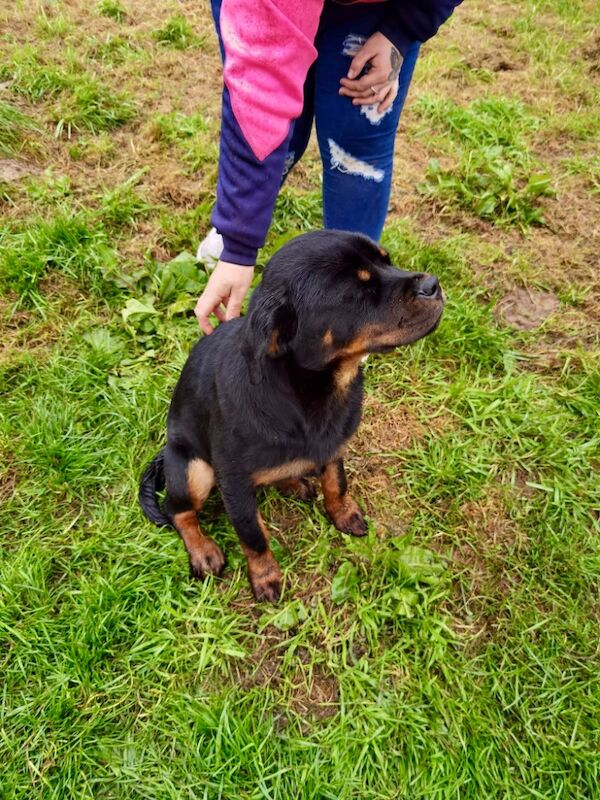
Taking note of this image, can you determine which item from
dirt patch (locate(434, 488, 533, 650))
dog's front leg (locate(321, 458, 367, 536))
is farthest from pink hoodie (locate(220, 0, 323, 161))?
dirt patch (locate(434, 488, 533, 650))

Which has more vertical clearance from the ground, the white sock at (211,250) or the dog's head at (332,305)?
the dog's head at (332,305)

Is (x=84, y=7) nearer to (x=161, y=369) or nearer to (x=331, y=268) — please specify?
(x=161, y=369)

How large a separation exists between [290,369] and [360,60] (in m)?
1.45

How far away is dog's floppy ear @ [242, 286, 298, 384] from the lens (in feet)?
6.39

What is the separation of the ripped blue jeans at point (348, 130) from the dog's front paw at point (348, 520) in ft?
5.15

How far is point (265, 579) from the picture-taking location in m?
2.62

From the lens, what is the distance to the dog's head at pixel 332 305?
6.62ft

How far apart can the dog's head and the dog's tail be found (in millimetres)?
1148

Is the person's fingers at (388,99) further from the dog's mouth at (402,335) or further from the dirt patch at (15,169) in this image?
the dirt patch at (15,169)

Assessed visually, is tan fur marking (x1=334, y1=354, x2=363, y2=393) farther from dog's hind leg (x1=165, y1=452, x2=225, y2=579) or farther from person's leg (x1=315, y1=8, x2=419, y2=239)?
person's leg (x1=315, y1=8, x2=419, y2=239)

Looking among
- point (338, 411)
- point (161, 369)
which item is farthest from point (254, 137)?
point (161, 369)

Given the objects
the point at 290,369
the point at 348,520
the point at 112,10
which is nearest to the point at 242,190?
the point at 290,369

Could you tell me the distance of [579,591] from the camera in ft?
8.71

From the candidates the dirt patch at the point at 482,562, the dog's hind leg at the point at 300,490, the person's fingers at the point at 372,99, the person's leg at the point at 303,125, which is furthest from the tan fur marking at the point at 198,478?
the person's fingers at the point at 372,99
